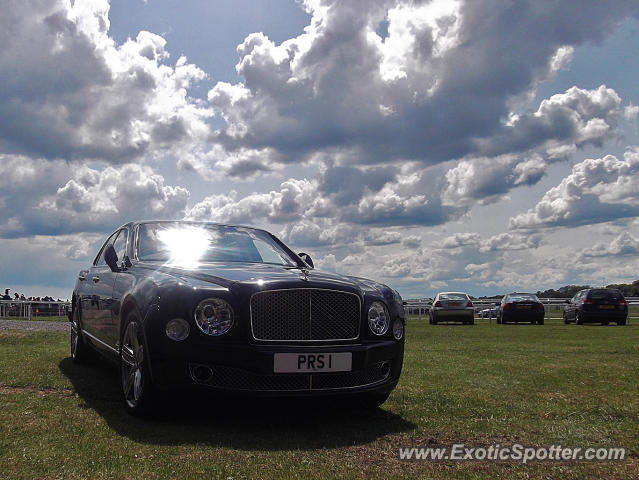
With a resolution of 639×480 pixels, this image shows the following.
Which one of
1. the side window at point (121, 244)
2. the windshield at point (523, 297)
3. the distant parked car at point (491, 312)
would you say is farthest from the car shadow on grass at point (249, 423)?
the distant parked car at point (491, 312)

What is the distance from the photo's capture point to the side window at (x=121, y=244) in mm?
7069

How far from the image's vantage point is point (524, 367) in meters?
8.71

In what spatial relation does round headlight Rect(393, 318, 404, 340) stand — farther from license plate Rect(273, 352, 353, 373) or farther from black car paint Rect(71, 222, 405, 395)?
license plate Rect(273, 352, 353, 373)

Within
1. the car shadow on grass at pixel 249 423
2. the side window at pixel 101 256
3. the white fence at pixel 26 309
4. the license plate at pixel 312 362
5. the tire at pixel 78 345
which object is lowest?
the white fence at pixel 26 309

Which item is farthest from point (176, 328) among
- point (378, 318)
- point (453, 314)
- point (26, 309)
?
point (26, 309)

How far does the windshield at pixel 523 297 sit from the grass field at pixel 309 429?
21.5m

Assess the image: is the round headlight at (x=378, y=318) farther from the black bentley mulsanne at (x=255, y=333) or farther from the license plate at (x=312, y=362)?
the license plate at (x=312, y=362)

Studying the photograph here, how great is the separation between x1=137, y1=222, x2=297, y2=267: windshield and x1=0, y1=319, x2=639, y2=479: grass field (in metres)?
1.42

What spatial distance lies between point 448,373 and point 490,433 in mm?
3446

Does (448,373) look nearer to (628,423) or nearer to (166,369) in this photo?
(628,423)

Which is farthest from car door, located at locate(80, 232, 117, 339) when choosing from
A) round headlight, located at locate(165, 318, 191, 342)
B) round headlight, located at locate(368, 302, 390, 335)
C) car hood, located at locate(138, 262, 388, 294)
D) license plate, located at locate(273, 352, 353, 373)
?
round headlight, located at locate(368, 302, 390, 335)

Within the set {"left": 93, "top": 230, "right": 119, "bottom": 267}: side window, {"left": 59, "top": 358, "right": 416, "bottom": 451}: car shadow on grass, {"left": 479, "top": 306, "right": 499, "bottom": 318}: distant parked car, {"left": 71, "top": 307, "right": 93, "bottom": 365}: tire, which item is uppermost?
{"left": 93, "top": 230, "right": 119, "bottom": 267}: side window

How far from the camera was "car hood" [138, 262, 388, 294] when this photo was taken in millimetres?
4895

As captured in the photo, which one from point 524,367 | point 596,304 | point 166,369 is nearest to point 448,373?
point 524,367
